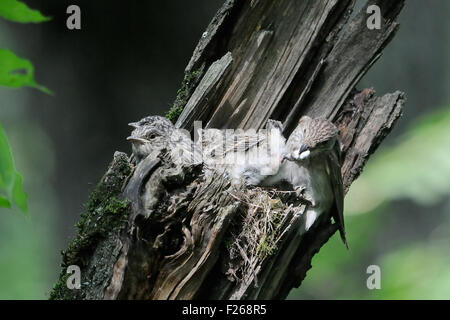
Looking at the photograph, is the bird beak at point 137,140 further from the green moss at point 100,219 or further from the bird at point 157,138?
the green moss at point 100,219

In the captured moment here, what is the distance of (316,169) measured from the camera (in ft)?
12.3

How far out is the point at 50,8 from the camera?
19.7ft

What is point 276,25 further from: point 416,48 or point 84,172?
point 416,48

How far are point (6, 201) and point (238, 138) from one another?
2.81 metres

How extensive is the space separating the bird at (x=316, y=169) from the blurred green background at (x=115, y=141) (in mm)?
1815

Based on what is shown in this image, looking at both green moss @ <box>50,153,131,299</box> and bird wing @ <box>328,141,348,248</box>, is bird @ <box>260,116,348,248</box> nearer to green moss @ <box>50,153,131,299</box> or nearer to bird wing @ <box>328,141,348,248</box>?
bird wing @ <box>328,141,348,248</box>

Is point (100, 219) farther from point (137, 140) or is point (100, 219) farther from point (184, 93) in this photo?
point (184, 93)

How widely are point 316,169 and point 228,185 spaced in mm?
766

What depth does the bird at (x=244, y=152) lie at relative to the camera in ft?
12.0

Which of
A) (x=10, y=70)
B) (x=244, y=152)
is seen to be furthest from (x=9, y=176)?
(x=244, y=152)

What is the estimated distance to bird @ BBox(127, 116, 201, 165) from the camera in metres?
3.55

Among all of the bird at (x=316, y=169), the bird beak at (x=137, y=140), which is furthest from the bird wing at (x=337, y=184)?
the bird beak at (x=137, y=140)

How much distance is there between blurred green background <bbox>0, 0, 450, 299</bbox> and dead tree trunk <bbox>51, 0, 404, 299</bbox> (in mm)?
1916

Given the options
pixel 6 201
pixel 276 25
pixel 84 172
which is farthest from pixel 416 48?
pixel 6 201
